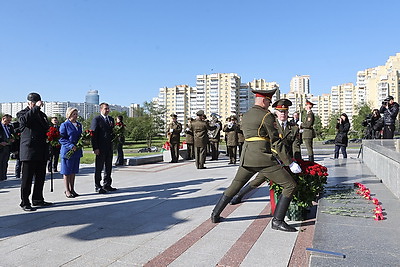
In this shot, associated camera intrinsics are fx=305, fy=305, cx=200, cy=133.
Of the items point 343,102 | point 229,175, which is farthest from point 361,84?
point 229,175

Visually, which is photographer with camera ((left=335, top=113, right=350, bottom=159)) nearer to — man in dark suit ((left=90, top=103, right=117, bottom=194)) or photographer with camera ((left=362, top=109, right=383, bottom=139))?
photographer with camera ((left=362, top=109, right=383, bottom=139))

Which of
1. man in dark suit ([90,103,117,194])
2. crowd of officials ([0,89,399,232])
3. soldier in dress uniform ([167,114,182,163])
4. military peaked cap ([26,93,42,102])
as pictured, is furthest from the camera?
soldier in dress uniform ([167,114,182,163])

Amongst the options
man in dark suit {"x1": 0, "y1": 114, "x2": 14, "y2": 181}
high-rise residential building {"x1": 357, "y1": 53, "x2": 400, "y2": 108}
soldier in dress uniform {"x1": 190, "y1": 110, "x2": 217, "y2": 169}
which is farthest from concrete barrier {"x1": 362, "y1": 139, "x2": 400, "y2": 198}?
high-rise residential building {"x1": 357, "y1": 53, "x2": 400, "y2": 108}

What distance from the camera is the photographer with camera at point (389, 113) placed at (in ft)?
30.3

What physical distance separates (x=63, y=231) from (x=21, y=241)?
52 cm

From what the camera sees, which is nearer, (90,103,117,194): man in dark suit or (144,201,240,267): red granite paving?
(144,201,240,267): red granite paving

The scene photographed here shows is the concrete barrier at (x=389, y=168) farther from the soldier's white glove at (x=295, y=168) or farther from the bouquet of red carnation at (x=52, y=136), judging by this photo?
the bouquet of red carnation at (x=52, y=136)

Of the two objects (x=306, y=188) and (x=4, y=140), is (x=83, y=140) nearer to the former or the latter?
(x=4, y=140)

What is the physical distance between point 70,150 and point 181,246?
142 inches

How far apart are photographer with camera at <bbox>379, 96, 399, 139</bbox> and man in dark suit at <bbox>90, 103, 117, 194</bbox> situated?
818cm

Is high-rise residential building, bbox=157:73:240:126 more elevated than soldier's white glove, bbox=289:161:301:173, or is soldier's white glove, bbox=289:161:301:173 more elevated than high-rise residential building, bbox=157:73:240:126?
high-rise residential building, bbox=157:73:240:126

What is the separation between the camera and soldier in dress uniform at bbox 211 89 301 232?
144 inches

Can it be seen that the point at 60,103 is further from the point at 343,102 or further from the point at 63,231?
the point at 63,231

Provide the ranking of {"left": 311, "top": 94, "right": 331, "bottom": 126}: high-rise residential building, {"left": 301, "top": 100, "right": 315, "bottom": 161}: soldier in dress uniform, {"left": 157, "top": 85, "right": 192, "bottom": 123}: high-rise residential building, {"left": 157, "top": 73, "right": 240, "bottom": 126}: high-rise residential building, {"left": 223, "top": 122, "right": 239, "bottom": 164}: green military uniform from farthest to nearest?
1. {"left": 311, "top": 94, "right": 331, "bottom": 126}: high-rise residential building
2. {"left": 157, "top": 85, "right": 192, "bottom": 123}: high-rise residential building
3. {"left": 157, "top": 73, "right": 240, "bottom": 126}: high-rise residential building
4. {"left": 223, "top": 122, "right": 239, "bottom": 164}: green military uniform
5. {"left": 301, "top": 100, "right": 315, "bottom": 161}: soldier in dress uniform
